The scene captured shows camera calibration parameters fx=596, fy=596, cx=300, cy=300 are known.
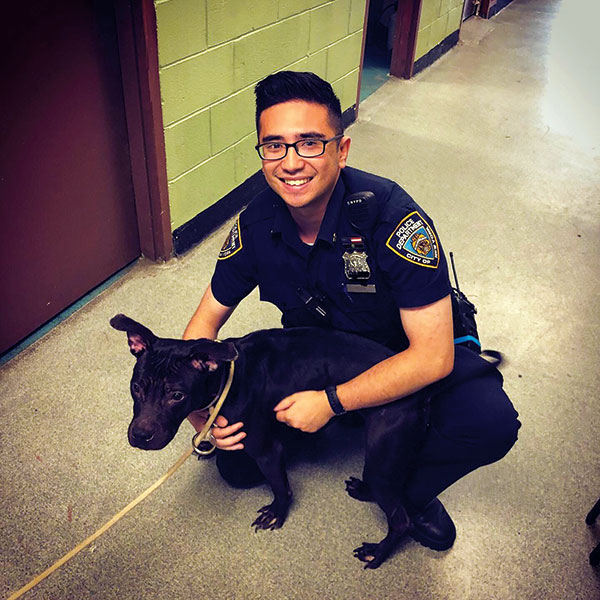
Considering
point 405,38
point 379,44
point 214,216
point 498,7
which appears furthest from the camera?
point 498,7

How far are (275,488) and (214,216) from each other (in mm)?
1747

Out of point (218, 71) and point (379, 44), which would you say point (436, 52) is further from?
point (218, 71)

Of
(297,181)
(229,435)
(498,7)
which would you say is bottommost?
(498,7)

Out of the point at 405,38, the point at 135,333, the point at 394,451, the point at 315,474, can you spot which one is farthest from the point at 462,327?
the point at 405,38

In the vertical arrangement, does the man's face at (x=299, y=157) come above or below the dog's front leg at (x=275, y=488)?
above

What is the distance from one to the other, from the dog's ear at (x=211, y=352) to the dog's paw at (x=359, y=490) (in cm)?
78

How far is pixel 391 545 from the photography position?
1.71 meters

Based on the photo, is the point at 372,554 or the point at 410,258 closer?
the point at 410,258

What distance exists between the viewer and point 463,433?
1567mm

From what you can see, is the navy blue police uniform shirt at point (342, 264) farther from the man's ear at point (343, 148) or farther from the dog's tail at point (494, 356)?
the dog's tail at point (494, 356)

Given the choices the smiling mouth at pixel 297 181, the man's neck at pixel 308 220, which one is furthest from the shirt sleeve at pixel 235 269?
the smiling mouth at pixel 297 181

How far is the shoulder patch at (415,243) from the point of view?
1.51 m

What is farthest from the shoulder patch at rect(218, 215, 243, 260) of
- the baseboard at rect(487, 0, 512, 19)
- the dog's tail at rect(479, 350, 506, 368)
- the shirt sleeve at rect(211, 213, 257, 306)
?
the baseboard at rect(487, 0, 512, 19)

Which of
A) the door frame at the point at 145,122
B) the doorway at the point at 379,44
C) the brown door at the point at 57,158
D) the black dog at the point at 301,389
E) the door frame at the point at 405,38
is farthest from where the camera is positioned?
the doorway at the point at 379,44
